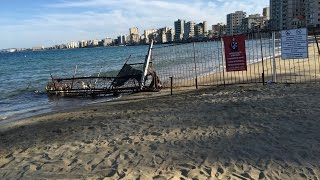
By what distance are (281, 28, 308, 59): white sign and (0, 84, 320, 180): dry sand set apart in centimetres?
220

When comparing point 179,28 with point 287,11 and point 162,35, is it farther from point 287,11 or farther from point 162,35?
point 287,11

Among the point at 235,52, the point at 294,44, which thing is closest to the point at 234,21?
the point at 235,52

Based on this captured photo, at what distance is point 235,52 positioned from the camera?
571 inches

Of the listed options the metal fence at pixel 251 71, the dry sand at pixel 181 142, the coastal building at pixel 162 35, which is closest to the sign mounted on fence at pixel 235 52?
the metal fence at pixel 251 71

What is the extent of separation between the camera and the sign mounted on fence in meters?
14.4

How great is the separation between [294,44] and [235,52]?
1.97m

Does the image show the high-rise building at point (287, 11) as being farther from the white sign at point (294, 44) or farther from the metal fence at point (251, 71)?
the white sign at point (294, 44)

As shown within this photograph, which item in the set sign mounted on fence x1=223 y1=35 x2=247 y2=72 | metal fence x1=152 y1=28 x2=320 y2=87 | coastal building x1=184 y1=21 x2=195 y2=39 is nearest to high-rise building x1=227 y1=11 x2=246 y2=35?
coastal building x1=184 y1=21 x2=195 y2=39

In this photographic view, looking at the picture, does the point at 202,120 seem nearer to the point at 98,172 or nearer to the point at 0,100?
the point at 98,172

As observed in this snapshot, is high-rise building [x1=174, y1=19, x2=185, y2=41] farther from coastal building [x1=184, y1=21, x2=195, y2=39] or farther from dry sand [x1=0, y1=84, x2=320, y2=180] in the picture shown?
A: dry sand [x1=0, y1=84, x2=320, y2=180]

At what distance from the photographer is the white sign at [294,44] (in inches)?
529

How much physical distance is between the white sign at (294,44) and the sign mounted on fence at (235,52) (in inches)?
52.5

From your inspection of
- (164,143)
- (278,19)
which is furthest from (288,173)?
(278,19)

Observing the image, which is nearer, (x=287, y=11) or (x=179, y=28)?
(x=287, y=11)
